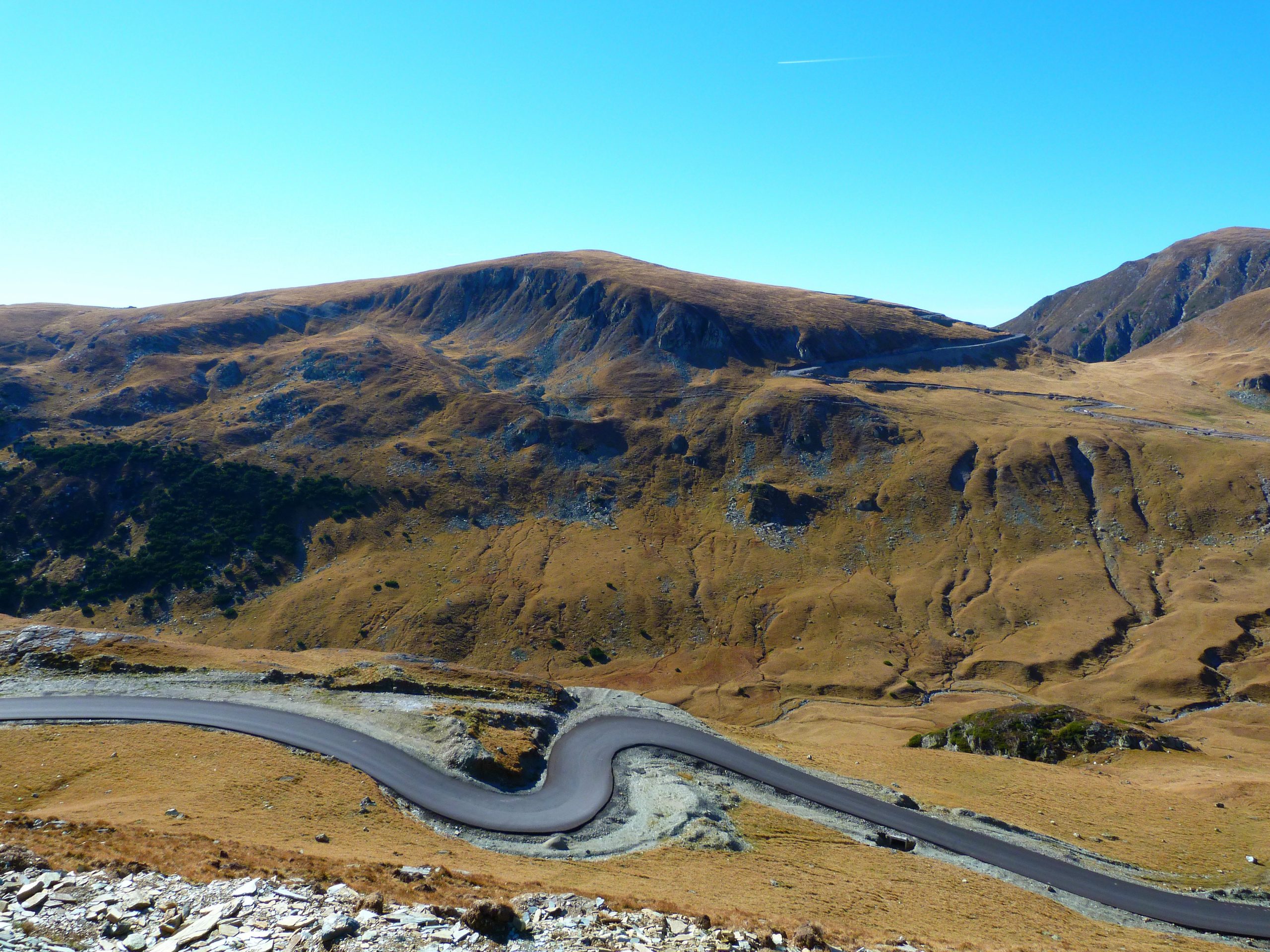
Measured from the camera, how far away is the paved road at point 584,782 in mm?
35656

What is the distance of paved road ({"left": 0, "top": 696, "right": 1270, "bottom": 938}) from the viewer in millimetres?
35656

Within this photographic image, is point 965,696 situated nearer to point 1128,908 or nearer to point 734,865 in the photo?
point 1128,908

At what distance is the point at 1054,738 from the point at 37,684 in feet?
283

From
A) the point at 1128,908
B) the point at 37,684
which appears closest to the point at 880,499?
the point at 1128,908

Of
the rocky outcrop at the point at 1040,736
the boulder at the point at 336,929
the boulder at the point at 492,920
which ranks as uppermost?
the boulder at the point at 336,929

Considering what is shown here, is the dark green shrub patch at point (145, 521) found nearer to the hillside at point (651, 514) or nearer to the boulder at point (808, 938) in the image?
the hillside at point (651, 514)

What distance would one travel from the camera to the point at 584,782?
44.6 m

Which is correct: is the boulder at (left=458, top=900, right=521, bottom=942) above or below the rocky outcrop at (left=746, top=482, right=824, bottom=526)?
below

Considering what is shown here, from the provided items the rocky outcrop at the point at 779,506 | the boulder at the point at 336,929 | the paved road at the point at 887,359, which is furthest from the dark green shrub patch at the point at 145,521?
the paved road at the point at 887,359

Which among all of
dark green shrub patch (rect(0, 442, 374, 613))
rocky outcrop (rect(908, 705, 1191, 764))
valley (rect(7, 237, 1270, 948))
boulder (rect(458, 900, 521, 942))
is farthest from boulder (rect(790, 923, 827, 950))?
dark green shrub patch (rect(0, 442, 374, 613))

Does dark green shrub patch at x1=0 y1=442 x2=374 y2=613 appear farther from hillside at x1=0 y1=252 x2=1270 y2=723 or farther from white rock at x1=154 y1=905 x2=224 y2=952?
white rock at x1=154 y1=905 x2=224 y2=952

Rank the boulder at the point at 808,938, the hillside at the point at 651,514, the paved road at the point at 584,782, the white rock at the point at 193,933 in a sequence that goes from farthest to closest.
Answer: the hillside at the point at 651,514 → the paved road at the point at 584,782 → the boulder at the point at 808,938 → the white rock at the point at 193,933

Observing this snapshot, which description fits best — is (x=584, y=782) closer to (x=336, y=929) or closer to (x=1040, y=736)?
(x=336, y=929)

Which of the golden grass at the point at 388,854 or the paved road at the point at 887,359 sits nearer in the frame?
the golden grass at the point at 388,854
